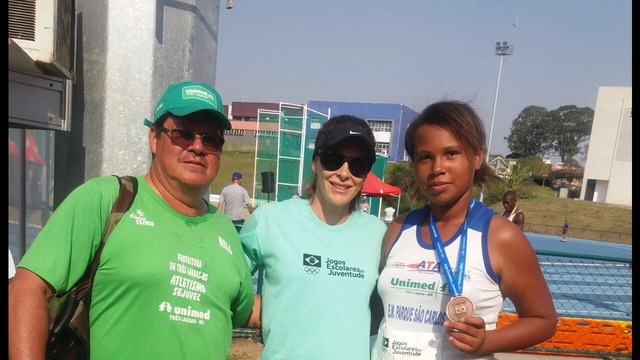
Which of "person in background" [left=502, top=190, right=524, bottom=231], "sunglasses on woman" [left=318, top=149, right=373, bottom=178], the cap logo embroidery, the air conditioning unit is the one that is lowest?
"person in background" [left=502, top=190, right=524, bottom=231]

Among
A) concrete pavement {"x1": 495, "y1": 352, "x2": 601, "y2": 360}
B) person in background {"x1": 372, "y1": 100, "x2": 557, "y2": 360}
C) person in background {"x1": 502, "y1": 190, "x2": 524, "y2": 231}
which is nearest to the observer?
person in background {"x1": 372, "y1": 100, "x2": 557, "y2": 360}

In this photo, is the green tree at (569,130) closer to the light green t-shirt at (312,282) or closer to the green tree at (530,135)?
the green tree at (530,135)

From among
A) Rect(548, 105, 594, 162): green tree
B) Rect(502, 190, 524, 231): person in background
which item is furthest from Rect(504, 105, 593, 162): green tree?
Rect(502, 190, 524, 231): person in background

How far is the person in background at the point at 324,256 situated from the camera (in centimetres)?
191

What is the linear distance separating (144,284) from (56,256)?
0.31 meters

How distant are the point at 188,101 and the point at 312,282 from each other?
942 mm

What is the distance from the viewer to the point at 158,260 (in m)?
1.67

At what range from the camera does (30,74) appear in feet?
6.32

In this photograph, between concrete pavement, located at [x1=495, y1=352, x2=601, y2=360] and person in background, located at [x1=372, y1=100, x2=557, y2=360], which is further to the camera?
concrete pavement, located at [x1=495, y1=352, x2=601, y2=360]

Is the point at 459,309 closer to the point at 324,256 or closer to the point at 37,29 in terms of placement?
the point at 324,256

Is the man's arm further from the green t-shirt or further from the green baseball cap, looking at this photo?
the green baseball cap

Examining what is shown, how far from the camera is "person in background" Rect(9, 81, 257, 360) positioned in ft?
4.82

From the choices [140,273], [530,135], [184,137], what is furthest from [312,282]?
[530,135]

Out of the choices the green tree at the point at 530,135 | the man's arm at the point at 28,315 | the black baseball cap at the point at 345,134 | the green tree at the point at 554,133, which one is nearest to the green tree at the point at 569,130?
the green tree at the point at 554,133
